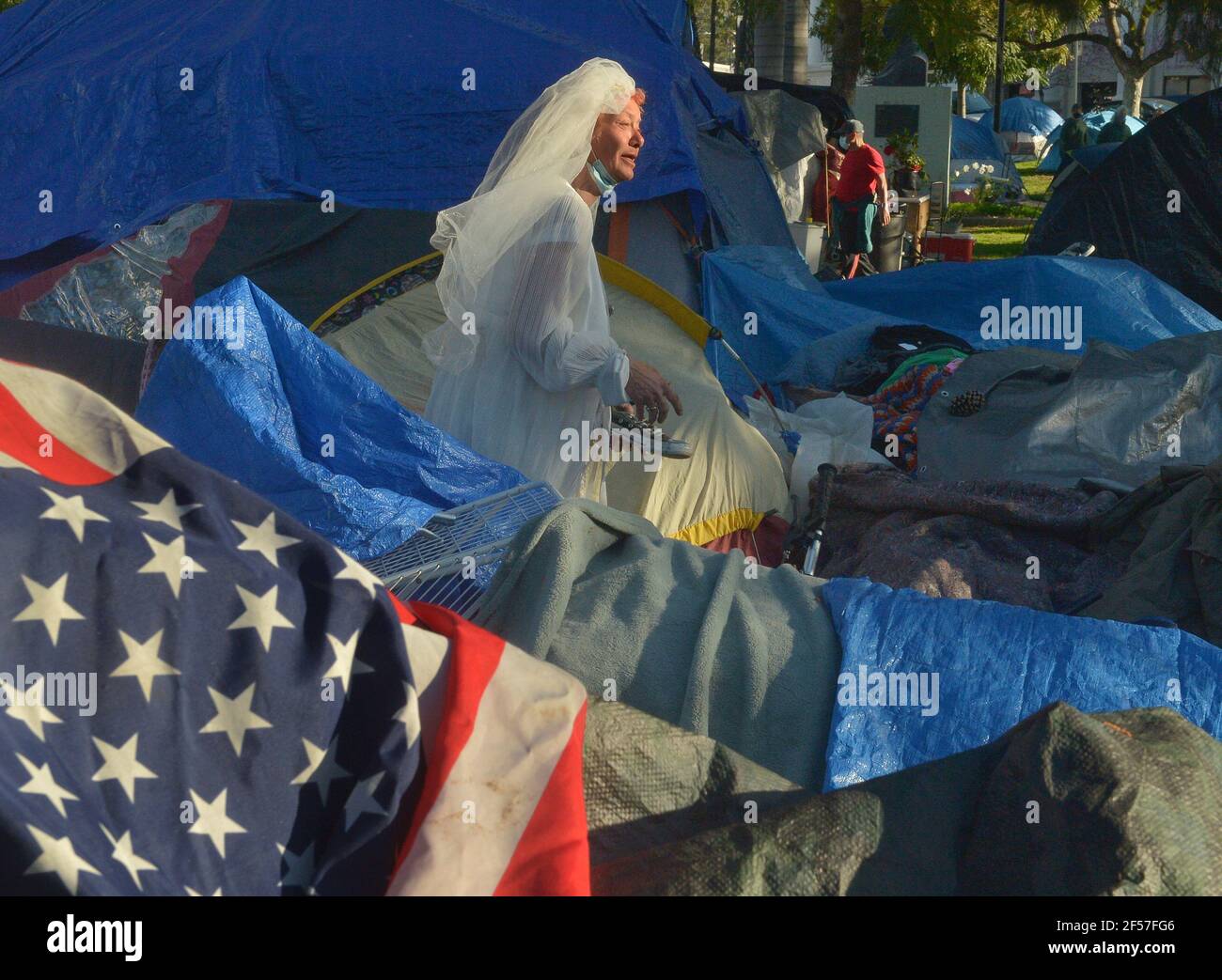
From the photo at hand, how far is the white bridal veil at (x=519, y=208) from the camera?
3355 mm

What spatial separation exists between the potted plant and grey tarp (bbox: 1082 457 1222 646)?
11.8m

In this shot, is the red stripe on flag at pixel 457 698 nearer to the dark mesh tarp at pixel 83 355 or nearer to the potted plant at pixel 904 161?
the dark mesh tarp at pixel 83 355

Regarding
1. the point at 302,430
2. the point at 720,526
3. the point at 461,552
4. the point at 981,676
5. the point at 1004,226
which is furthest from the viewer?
the point at 1004,226

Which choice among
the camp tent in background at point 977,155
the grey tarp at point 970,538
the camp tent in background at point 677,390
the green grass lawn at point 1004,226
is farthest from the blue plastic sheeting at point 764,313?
the camp tent in background at point 977,155

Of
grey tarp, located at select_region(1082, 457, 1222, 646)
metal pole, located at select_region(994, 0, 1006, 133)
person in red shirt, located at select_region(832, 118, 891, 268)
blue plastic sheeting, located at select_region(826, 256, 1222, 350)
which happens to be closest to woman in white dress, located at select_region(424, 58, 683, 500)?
grey tarp, located at select_region(1082, 457, 1222, 646)

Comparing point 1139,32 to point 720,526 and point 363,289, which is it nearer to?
point 363,289

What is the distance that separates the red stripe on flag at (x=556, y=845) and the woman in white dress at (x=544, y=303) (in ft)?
6.29

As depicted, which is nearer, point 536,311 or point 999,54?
point 536,311

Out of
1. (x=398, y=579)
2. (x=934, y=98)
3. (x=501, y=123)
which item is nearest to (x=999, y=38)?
(x=934, y=98)

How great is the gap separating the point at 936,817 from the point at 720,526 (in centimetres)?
272

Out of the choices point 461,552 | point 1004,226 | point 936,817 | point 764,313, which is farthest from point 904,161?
Result: point 936,817

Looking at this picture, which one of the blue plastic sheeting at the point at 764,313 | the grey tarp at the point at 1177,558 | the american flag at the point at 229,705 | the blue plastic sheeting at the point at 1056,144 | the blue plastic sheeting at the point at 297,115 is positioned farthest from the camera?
the blue plastic sheeting at the point at 1056,144

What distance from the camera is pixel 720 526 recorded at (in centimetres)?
430

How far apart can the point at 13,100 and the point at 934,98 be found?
39.8 ft
